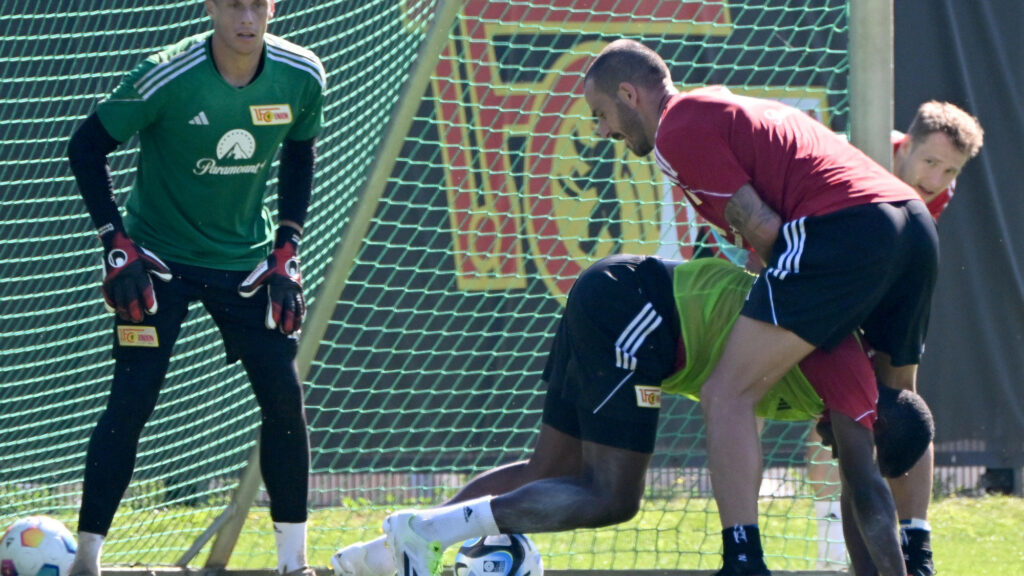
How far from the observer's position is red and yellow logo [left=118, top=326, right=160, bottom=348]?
3879 millimetres

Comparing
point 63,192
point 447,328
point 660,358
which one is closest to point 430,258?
point 447,328

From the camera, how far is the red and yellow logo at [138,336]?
3879 mm

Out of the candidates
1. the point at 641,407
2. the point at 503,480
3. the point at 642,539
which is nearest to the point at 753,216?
the point at 641,407

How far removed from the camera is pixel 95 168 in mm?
3918

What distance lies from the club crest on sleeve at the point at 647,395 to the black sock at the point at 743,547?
0.43 m

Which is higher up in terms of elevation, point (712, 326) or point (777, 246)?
point (777, 246)

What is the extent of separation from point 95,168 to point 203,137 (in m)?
0.33

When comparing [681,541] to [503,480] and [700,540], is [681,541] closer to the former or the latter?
[700,540]

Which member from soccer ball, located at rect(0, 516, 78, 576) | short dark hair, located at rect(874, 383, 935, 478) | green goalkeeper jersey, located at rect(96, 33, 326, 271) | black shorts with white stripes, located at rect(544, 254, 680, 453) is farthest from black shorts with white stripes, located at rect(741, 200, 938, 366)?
soccer ball, located at rect(0, 516, 78, 576)

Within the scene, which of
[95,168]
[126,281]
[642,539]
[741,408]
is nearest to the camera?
[741,408]

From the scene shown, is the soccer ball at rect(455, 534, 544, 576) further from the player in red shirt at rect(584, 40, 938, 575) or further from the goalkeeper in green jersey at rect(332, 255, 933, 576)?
the player in red shirt at rect(584, 40, 938, 575)

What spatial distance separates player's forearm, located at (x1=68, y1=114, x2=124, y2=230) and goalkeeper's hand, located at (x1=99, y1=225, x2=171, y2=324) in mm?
71

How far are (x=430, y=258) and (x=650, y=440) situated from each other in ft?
10.0

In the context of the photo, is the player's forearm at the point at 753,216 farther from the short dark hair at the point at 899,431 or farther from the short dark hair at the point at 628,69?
the short dark hair at the point at 899,431
